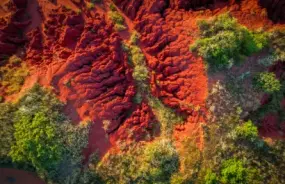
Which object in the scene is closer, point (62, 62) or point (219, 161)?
point (219, 161)

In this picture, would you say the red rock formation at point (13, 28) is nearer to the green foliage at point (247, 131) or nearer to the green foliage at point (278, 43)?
the green foliage at point (247, 131)

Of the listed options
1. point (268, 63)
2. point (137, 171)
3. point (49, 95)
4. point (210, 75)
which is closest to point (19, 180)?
point (49, 95)

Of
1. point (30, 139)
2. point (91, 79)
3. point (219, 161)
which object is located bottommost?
point (219, 161)

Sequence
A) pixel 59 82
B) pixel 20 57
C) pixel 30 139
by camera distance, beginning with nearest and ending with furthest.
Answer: pixel 30 139
pixel 59 82
pixel 20 57

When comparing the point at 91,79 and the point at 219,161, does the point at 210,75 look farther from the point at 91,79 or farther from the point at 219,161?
the point at 91,79

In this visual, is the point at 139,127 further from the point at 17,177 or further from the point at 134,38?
the point at 17,177

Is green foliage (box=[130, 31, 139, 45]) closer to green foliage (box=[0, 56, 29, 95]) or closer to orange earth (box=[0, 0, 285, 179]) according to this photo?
orange earth (box=[0, 0, 285, 179])

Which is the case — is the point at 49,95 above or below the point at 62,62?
below

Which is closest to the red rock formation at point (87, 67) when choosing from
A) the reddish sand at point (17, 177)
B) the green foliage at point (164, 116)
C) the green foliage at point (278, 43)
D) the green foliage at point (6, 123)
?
the green foliage at point (164, 116)
